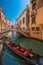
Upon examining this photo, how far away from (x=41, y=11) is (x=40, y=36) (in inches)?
38.8

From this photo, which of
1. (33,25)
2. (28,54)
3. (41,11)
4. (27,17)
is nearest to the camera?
(28,54)

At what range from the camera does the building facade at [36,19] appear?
207 inches

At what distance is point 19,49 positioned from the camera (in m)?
3.38

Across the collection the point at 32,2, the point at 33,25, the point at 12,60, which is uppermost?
the point at 32,2

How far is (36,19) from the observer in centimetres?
558

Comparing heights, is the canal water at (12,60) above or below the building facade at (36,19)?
below

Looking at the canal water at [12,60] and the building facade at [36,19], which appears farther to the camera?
the building facade at [36,19]

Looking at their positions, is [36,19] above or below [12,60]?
above

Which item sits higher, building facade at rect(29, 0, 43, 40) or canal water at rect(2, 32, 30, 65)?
building facade at rect(29, 0, 43, 40)

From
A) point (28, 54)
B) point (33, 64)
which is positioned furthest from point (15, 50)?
point (33, 64)

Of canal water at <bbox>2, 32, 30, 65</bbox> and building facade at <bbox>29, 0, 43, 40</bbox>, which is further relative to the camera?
building facade at <bbox>29, 0, 43, 40</bbox>

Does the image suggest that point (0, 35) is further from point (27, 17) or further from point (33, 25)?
point (27, 17)

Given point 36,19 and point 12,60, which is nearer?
point 12,60

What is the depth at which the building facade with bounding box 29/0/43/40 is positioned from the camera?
207 inches
